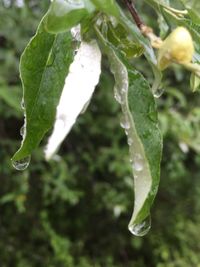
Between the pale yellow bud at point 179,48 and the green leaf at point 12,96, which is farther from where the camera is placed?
the green leaf at point 12,96

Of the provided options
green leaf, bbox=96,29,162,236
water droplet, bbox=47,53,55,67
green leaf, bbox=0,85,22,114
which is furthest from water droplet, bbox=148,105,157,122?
green leaf, bbox=0,85,22,114

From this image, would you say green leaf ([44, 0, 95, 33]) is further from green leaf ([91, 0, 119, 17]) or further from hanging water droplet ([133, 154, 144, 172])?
hanging water droplet ([133, 154, 144, 172])

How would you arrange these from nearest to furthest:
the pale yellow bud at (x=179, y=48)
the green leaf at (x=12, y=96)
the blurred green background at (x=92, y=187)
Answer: the pale yellow bud at (x=179, y=48), the green leaf at (x=12, y=96), the blurred green background at (x=92, y=187)

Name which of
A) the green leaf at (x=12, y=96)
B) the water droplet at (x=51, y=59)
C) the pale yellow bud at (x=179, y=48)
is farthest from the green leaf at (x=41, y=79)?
the green leaf at (x=12, y=96)

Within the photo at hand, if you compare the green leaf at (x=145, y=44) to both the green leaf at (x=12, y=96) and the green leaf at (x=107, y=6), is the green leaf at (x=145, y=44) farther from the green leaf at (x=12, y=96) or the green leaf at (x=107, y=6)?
the green leaf at (x=12, y=96)

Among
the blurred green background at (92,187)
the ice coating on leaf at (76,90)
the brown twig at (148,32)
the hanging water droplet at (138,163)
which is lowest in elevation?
the blurred green background at (92,187)

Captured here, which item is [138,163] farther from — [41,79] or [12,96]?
[12,96]

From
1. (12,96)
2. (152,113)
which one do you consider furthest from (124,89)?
(12,96)
